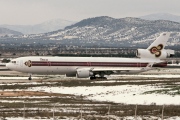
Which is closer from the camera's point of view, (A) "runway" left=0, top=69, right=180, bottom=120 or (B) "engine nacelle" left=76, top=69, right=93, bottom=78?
(A) "runway" left=0, top=69, right=180, bottom=120

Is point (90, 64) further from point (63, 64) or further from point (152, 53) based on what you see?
point (152, 53)

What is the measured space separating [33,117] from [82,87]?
114ft

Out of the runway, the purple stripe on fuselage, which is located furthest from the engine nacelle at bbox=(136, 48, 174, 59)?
the runway

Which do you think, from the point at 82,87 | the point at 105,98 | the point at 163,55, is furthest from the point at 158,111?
the point at 163,55

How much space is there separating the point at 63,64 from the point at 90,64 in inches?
223

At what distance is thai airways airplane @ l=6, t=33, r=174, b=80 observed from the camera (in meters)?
96.6

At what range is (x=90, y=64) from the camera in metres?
101

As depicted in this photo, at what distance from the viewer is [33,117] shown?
4069 cm

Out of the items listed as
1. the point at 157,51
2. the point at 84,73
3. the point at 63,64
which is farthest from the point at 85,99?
the point at 157,51

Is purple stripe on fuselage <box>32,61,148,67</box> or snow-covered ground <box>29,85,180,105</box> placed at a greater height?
purple stripe on fuselage <box>32,61,148,67</box>

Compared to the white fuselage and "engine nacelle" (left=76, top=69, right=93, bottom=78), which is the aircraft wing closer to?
the white fuselage

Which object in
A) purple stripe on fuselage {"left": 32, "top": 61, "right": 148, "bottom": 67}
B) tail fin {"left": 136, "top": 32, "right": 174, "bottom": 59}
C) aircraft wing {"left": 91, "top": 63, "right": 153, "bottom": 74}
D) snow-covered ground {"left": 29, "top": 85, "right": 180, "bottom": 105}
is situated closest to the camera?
snow-covered ground {"left": 29, "top": 85, "right": 180, "bottom": 105}

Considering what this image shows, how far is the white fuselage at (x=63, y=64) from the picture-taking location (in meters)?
96.4

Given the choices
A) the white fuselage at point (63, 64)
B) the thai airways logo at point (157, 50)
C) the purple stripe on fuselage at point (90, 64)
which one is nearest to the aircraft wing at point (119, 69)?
the white fuselage at point (63, 64)
